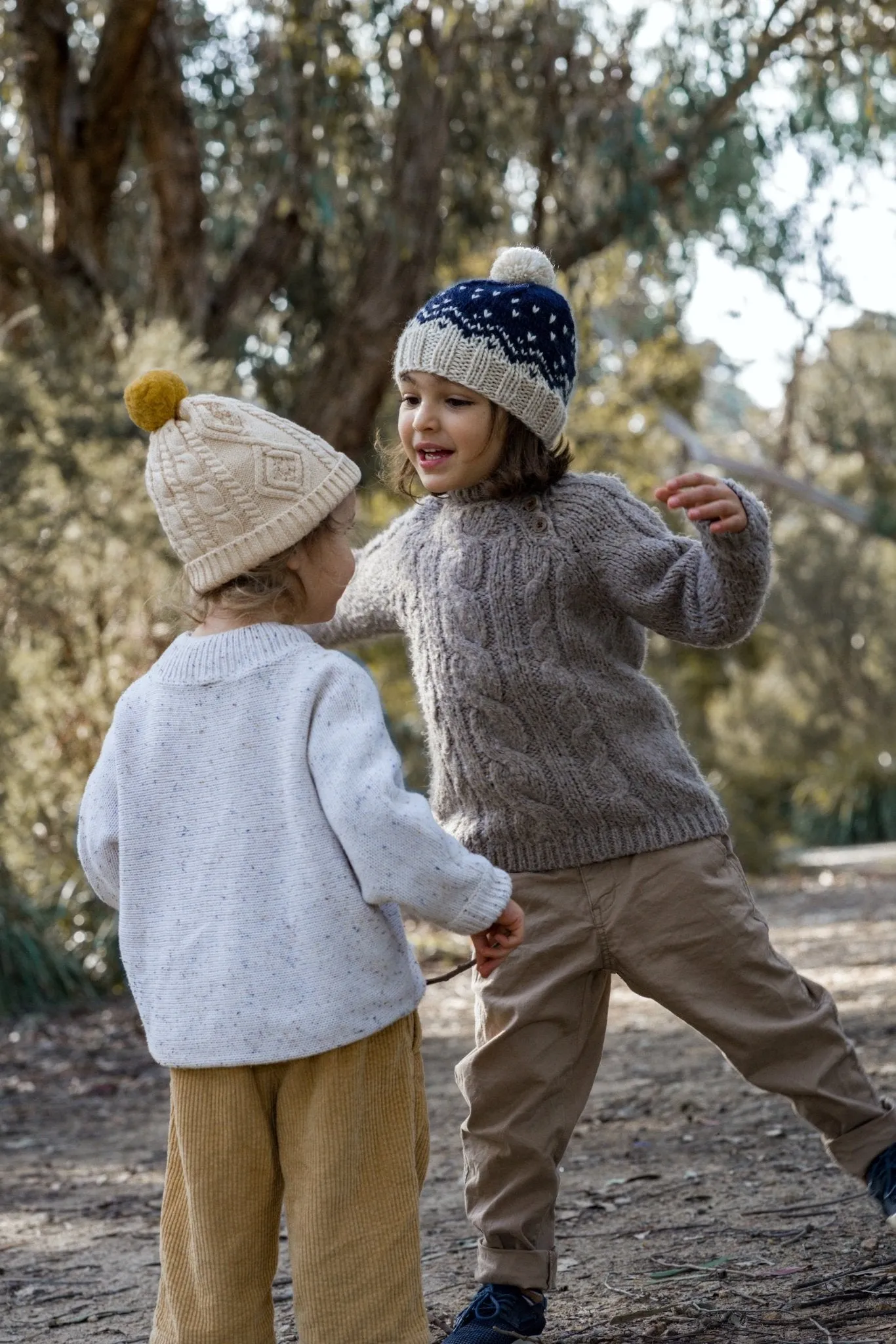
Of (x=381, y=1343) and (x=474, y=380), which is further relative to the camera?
(x=474, y=380)

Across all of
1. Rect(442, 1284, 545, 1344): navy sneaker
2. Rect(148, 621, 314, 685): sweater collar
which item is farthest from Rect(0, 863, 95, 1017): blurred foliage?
Rect(148, 621, 314, 685): sweater collar

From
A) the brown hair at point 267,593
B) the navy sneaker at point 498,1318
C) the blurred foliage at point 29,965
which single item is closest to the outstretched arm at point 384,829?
the brown hair at point 267,593

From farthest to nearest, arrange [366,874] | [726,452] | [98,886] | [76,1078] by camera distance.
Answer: [726,452]
[76,1078]
[98,886]
[366,874]

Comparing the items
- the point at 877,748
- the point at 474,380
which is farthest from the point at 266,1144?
the point at 877,748

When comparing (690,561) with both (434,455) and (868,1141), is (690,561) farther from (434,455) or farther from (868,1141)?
(868,1141)

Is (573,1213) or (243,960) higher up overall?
(243,960)

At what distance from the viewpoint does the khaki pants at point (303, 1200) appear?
212 centimetres

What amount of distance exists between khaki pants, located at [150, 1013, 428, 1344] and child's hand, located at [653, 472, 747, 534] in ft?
3.10

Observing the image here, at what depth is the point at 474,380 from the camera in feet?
9.03

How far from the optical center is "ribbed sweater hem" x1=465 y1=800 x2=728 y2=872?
2688 mm

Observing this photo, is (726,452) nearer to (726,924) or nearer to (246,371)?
(246,371)

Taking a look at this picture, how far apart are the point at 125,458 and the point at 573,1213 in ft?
15.1

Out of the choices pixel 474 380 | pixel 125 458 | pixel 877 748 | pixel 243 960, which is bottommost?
pixel 877 748

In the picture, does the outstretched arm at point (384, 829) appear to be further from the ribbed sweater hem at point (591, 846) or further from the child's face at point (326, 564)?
the ribbed sweater hem at point (591, 846)
